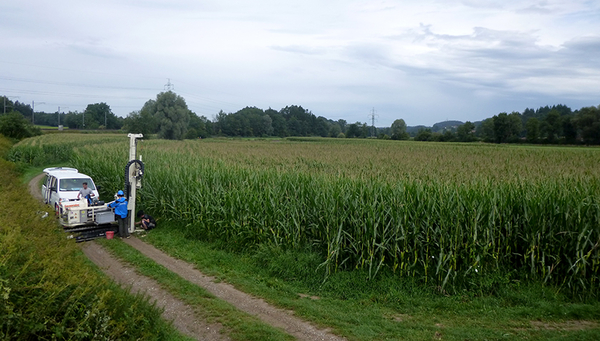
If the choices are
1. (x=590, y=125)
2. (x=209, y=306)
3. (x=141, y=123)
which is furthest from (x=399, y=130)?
(x=209, y=306)

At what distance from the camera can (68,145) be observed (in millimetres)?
38781

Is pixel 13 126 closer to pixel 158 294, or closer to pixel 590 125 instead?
pixel 158 294

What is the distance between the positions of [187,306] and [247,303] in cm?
120

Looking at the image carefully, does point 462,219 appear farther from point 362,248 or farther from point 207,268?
point 207,268

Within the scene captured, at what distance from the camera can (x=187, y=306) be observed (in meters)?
8.30

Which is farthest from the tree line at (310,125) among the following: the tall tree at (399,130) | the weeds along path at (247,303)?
the weeds along path at (247,303)

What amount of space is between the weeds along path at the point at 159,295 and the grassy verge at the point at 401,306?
153 centimetres

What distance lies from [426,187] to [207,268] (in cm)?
605

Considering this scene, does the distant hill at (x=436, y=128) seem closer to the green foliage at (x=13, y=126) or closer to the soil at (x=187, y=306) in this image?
the green foliage at (x=13, y=126)

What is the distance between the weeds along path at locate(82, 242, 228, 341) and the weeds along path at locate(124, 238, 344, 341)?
2.77 ft

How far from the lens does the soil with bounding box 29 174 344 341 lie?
23.7ft

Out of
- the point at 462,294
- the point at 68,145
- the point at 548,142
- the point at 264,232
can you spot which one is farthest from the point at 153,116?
the point at 462,294

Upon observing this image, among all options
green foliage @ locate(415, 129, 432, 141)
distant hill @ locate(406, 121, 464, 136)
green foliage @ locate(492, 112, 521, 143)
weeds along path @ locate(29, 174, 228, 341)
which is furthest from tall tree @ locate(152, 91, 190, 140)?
weeds along path @ locate(29, 174, 228, 341)

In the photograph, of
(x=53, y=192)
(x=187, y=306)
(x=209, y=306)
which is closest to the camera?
(x=209, y=306)
